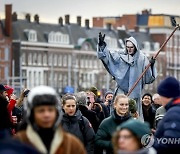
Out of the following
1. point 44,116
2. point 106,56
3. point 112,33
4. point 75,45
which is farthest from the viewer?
point 112,33

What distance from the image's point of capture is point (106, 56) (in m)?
16.8

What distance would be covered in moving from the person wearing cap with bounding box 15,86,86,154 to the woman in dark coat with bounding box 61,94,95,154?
16.3 ft

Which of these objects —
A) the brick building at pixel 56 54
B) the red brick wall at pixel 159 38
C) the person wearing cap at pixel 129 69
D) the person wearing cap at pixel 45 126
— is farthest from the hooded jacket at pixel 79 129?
the red brick wall at pixel 159 38

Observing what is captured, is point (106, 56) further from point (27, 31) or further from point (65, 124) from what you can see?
point (27, 31)

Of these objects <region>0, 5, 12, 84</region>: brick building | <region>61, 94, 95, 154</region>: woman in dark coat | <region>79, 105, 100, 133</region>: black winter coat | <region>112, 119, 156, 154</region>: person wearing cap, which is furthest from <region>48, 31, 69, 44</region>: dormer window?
<region>112, 119, 156, 154</region>: person wearing cap

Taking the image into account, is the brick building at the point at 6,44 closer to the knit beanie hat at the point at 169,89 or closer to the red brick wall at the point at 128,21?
the red brick wall at the point at 128,21

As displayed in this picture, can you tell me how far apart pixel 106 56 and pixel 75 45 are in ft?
357

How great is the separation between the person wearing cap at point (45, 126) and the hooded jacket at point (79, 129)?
4921 mm

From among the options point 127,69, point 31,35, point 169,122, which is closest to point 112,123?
point 169,122

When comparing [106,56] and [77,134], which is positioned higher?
[106,56]

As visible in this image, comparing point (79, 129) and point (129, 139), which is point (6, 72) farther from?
point (129, 139)

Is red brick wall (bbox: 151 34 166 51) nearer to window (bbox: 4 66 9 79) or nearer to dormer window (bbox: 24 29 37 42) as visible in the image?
dormer window (bbox: 24 29 37 42)

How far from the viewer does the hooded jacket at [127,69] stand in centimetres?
1698

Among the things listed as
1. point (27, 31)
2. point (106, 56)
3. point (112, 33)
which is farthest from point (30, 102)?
point (112, 33)
